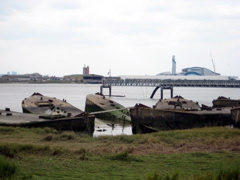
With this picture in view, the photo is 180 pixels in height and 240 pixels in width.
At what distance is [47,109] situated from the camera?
3775cm

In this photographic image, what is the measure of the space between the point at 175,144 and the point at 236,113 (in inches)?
431

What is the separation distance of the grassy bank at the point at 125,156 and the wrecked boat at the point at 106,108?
23246mm

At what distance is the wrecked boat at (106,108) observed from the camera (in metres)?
44.2

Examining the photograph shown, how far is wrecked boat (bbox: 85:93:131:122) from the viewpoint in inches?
1741

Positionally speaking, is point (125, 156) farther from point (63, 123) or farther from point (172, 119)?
point (172, 119)

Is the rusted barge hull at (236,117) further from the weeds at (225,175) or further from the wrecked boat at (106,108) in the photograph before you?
the weeds at (225,175)

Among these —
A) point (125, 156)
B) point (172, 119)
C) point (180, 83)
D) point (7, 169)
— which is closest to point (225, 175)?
point (125, 156)

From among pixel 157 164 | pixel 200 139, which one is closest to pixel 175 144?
pixel 200 139

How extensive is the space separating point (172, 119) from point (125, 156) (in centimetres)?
1625

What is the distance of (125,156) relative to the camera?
47.3 feet

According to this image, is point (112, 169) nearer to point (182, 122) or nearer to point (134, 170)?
point (134, 170)

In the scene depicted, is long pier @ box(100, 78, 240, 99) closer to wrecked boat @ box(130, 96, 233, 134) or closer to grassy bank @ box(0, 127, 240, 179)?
wrecked boat @ box(130, 96, 233, 134)

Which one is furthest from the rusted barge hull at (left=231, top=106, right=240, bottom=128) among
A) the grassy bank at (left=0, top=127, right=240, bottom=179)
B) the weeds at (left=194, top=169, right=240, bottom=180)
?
the weeds at (left=194, top=169, right=240, bottom=180)

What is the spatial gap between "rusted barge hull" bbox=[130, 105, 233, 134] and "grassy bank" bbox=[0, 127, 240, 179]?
9360mm
